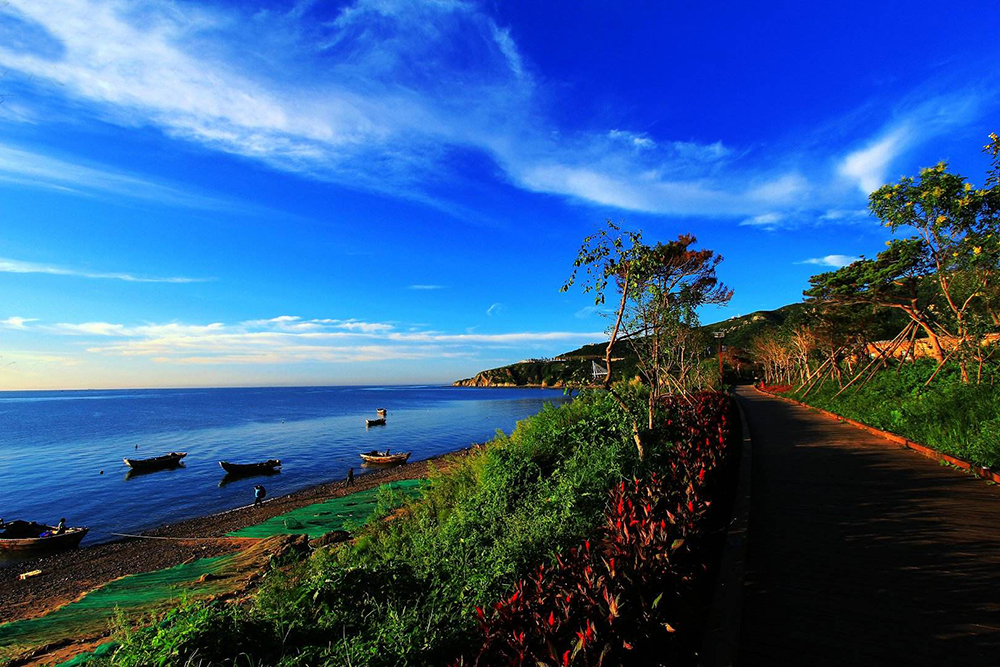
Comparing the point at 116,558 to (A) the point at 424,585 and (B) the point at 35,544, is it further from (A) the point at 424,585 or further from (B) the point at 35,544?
(A) the point at 424,585

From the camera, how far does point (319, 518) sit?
16.8 metres

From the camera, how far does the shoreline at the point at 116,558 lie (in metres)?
12.9

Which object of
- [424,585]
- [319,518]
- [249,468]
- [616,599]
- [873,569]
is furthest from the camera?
[249,468]

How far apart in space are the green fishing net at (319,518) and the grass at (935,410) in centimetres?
1398

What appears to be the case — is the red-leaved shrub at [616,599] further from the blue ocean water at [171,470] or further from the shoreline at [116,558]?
the blue ocean water at [171,470]

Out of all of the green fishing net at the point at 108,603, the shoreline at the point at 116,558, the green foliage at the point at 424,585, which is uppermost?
the green foliage at the point at 424,585

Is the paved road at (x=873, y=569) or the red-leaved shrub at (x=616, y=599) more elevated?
the red-leaved shrub at (x=616, y=599)

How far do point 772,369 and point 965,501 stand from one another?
5247cm

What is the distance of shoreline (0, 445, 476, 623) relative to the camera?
12875 millimetres

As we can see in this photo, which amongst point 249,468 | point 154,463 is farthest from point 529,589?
point 154,463

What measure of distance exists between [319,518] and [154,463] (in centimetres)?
2566

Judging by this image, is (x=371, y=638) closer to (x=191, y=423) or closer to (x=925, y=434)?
(x=925, y=434)

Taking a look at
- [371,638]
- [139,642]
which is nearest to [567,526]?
[371,638]

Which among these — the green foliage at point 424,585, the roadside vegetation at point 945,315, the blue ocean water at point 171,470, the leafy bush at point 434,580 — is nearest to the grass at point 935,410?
the roadside vegetation at point 945,315
